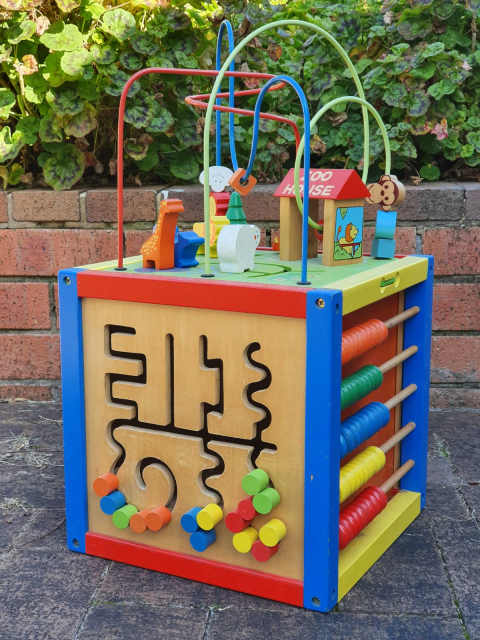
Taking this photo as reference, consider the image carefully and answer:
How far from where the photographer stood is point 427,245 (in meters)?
2.49

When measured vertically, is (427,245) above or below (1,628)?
above

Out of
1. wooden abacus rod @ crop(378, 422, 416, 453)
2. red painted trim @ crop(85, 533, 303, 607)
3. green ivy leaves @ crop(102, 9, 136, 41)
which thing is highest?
green ivy leaves @ crop(102, 9, 136, 41)

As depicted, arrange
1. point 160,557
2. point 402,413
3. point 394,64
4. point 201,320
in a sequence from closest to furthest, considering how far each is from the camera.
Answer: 1. point 201,320
2. point 160,557
3. point 402,413
4. point 394,64

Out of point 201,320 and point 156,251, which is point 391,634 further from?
point 156,251

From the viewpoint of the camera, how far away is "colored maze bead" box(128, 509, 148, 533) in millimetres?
1586

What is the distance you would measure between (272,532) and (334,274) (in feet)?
1.75

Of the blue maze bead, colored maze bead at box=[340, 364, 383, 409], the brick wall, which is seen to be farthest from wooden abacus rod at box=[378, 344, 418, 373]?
the brick wall

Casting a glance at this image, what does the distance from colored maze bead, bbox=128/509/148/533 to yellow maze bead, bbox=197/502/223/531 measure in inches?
5.2

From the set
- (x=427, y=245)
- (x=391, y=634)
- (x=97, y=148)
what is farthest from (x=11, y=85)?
(x=391, y=634)

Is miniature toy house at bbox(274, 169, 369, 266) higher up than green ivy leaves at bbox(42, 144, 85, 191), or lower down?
lower down

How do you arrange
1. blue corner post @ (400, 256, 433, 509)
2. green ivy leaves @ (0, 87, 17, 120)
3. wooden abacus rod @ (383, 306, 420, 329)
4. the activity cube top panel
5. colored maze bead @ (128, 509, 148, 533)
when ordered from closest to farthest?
the activity cube top panel → colored maze bead @ (128, 509, 148, 533) → wooden abacus rod @ (383, 306, 420, 329) → blue corner post @ (400, 256, 433, 509) → green ivy leaves @ (0, 87, 17, 120)

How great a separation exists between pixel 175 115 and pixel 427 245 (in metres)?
0.97

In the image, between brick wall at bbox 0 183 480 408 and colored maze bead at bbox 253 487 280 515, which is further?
brick wall at bbox 0 183 480 408

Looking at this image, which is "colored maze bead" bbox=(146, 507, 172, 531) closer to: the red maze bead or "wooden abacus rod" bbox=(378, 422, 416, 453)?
the red maze bead
